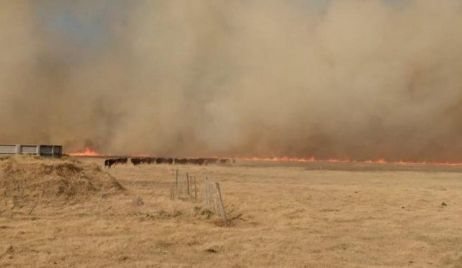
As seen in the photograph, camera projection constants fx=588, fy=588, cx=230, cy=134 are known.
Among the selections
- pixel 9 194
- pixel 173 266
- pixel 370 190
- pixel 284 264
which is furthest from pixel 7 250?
pixel 370 190

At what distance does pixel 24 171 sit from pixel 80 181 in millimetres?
3019

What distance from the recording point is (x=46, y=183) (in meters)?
31.4

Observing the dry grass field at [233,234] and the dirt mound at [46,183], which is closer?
the dry grass field at [233,234]

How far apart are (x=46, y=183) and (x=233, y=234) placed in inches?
505

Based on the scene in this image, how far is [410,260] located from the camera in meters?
19.3

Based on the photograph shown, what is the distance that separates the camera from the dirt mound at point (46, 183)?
3009 cm

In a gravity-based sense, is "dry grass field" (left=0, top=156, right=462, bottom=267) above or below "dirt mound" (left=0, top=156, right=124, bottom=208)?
below

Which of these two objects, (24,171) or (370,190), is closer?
(24,171)

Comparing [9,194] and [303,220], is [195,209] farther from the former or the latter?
[9,194]

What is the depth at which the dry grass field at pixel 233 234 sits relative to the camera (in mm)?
18750

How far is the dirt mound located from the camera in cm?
3009

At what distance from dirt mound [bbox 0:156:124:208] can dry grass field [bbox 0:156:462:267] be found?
2.05 ft

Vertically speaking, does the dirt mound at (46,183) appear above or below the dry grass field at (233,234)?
above

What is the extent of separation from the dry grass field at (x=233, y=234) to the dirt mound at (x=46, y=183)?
625mm
